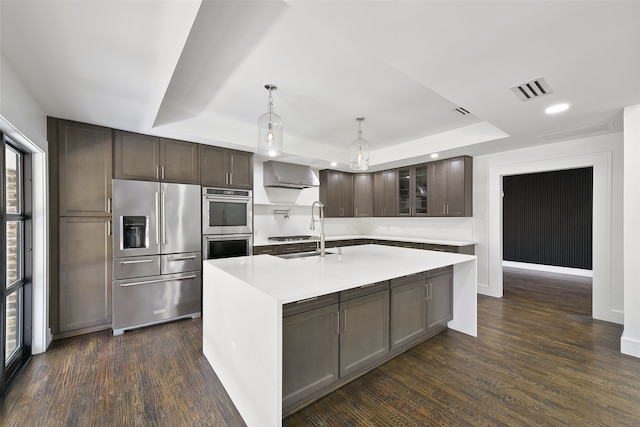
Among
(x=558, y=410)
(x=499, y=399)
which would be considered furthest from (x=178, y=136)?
(x=558, y=410)

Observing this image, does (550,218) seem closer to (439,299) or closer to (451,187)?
(451,187)

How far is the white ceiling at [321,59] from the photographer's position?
4.91 ft

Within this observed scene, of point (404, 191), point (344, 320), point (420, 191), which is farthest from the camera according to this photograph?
point (404, 191)

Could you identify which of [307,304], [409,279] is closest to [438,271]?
[409,279]

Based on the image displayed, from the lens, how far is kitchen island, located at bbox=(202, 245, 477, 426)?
1532 millimetres

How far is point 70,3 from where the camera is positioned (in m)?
1.44

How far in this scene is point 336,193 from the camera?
5.91m

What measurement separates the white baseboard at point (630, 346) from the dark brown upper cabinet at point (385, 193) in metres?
3.48

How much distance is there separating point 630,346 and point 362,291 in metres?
2.67

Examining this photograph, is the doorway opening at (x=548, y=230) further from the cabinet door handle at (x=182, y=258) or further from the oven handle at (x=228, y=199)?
the cabinet door handle at (x=182, y=258)

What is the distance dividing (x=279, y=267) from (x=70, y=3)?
199 centimetres

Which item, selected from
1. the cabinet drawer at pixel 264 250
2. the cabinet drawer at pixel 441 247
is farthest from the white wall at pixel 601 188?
the cabinet drawer at pixel 264 250

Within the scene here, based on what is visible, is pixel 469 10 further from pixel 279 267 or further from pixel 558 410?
pixel 558 410

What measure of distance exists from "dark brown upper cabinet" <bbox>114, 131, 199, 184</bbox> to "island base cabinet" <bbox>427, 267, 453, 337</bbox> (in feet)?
10.3
